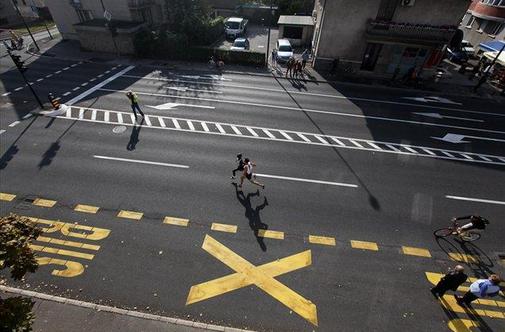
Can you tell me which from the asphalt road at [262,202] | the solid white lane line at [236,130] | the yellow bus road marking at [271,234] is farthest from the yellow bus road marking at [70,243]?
the solid white lane line at [236,130]

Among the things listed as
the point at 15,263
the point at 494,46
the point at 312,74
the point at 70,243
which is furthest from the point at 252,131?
the point at 494,46

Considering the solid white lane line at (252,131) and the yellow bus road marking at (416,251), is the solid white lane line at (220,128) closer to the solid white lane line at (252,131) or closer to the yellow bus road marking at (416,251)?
the solid white lane line at (252,131)

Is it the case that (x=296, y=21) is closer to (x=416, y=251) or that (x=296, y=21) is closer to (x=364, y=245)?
(x=364, y=245)

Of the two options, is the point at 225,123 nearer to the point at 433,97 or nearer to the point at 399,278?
the point at 399,278

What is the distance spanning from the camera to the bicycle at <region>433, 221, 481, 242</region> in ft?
35.5

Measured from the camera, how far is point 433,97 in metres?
23.0

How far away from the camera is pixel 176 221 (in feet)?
37.0

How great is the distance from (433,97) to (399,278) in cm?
2007

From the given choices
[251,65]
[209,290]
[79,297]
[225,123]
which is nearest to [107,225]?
[79,297]

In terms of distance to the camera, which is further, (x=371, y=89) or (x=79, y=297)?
(x=371, y=89)

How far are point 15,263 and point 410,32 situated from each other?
29.6m

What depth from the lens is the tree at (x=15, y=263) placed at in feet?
17.8

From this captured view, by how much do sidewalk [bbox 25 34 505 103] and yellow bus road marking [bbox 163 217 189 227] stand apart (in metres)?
18.7

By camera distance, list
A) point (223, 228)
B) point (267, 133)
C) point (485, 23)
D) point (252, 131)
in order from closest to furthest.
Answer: point (223, 228) < point (267, 133) < point (252, 131) < point (485, 23)
